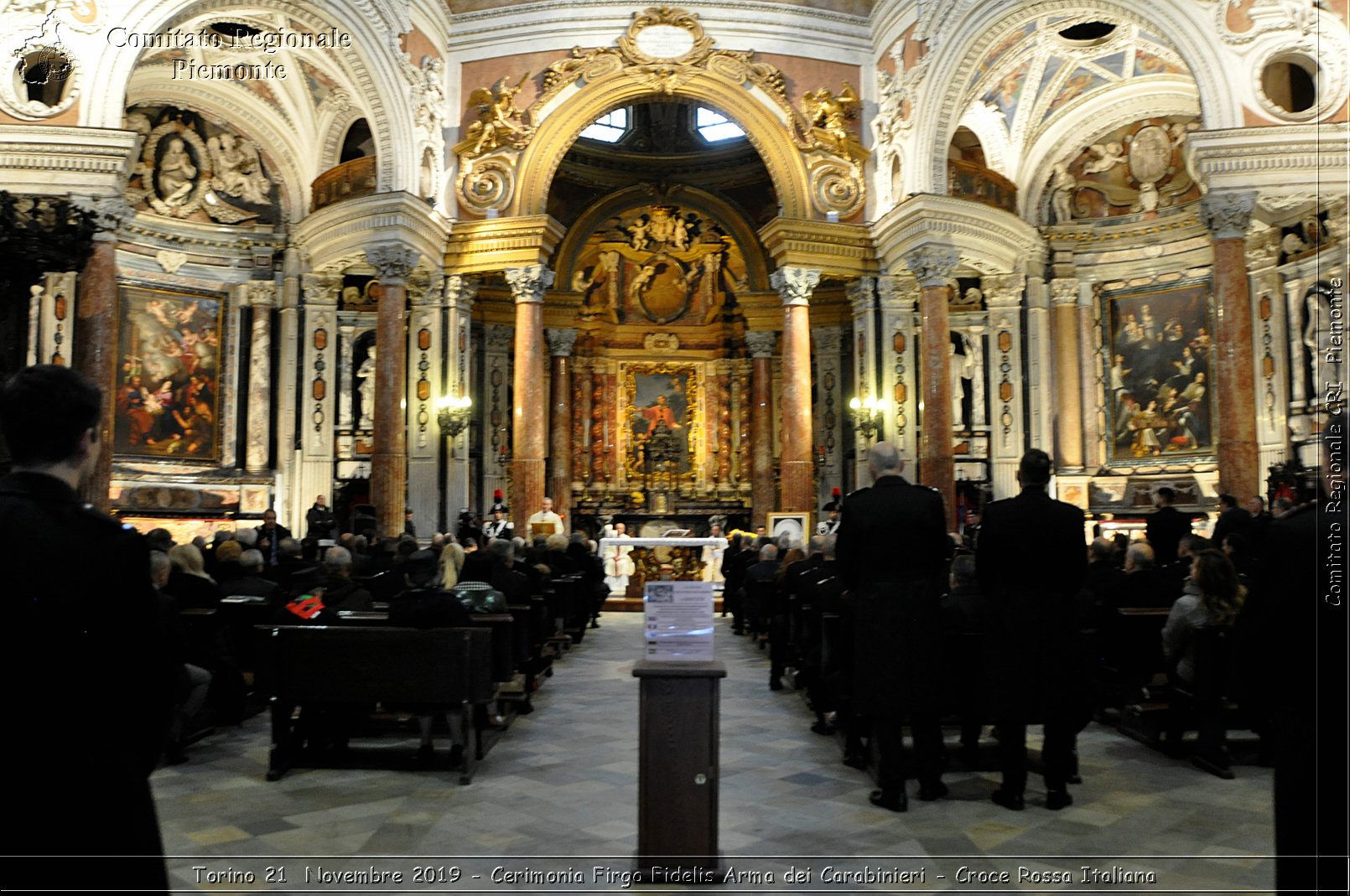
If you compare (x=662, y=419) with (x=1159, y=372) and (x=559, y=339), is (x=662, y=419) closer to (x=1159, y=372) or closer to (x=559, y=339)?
(x=559, y=339)

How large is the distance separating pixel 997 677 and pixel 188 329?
17063 mm

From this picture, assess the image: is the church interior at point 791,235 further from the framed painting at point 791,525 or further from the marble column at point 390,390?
the framed painting at point 791,525

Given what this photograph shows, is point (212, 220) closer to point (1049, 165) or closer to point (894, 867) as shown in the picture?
point (1049, 165)

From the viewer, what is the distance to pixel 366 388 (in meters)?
19.4

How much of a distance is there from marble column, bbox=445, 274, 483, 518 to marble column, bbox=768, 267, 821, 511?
5589mm

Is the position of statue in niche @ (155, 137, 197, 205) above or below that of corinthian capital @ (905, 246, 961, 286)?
above

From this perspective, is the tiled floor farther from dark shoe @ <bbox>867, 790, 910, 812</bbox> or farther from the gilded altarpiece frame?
the gilded altarpiece frame

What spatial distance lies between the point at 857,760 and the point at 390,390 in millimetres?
12380

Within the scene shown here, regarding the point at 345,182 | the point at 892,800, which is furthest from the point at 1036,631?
the point at 345,182

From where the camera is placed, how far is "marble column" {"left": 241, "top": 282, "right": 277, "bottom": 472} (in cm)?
1888

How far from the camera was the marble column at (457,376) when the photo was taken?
18547mm

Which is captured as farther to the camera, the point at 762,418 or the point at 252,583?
the point at 762,418

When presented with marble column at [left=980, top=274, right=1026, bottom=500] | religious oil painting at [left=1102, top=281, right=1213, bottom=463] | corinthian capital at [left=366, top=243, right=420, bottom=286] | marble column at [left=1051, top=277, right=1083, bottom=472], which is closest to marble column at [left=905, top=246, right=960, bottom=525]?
marble column at [left=980, top=274, right=1026, bottom=500]

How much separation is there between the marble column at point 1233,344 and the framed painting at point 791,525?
6316mm
